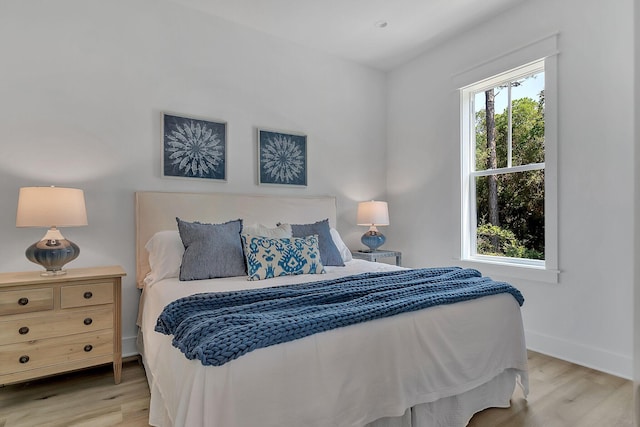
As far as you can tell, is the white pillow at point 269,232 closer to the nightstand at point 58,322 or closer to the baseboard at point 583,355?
the nightstand at point 58,322

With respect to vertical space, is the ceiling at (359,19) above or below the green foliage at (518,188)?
above

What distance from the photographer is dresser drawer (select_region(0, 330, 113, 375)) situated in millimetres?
2003

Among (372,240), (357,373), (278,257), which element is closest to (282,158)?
(372,240)

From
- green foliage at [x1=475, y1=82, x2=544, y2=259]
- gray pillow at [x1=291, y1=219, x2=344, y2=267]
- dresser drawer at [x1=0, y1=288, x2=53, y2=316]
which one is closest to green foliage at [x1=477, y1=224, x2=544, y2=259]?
green foliage at [x1=475, y1=82, x2=544, y2=259]

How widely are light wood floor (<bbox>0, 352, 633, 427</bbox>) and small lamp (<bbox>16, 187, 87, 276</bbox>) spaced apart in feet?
2.37

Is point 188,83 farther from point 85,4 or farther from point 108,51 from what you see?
point 85,4

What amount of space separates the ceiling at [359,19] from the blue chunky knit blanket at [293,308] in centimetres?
225

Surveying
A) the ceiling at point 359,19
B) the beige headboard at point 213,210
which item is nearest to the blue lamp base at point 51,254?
the beige headboard at point 213,210

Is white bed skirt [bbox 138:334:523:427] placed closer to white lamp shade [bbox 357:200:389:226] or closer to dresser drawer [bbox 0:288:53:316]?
dresser drawer [bbox 0:288:53:316]

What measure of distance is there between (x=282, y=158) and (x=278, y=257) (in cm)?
139

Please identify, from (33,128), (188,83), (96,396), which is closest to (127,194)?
(33,128)

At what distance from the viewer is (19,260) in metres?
2.45

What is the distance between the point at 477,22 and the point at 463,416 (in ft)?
10.4

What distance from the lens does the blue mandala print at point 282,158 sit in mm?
3447
